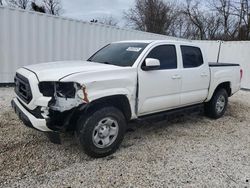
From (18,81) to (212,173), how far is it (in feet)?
10.6

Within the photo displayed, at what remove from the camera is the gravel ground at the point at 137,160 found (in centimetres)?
332

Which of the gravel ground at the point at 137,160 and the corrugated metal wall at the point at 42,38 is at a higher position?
the corrugated metal wall at the point at 42,38

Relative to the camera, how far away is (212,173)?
365 centimetres

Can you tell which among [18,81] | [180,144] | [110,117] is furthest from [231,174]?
[18,81]

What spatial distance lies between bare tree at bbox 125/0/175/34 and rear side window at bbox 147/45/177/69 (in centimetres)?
2595

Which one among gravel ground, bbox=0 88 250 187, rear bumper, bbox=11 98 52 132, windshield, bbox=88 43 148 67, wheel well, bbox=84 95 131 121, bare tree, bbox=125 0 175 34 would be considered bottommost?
gravel ground, bbox=0 88 250 187

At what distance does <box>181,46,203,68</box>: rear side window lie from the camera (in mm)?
5293

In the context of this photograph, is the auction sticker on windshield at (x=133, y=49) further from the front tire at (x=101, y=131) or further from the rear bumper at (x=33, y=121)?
the rear bumper at (x=33, y=121)

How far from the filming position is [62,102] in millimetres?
3404

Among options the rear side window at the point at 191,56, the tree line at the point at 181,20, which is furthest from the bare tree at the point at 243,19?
the rear side window at the point at 191,56

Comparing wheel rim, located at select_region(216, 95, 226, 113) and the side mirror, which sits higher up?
the side mirror

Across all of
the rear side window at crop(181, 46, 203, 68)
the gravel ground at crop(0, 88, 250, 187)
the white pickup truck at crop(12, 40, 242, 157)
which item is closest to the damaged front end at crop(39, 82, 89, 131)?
the white pickup truck at crop(12, 40, 242, 157)

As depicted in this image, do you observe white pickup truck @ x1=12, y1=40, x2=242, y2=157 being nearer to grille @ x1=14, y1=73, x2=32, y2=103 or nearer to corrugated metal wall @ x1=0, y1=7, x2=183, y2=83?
grille @ x1=14, y1=73, x2=32, y2=103

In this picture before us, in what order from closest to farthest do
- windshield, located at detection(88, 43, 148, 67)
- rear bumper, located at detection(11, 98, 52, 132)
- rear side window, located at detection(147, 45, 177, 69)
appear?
1. rear bumper, located at detection(11, 98, 52, 132)
2. windshield, located at detection(88, 43, 148, 67)
3. rear side window, located at detection(147, 45, 177, 69)
